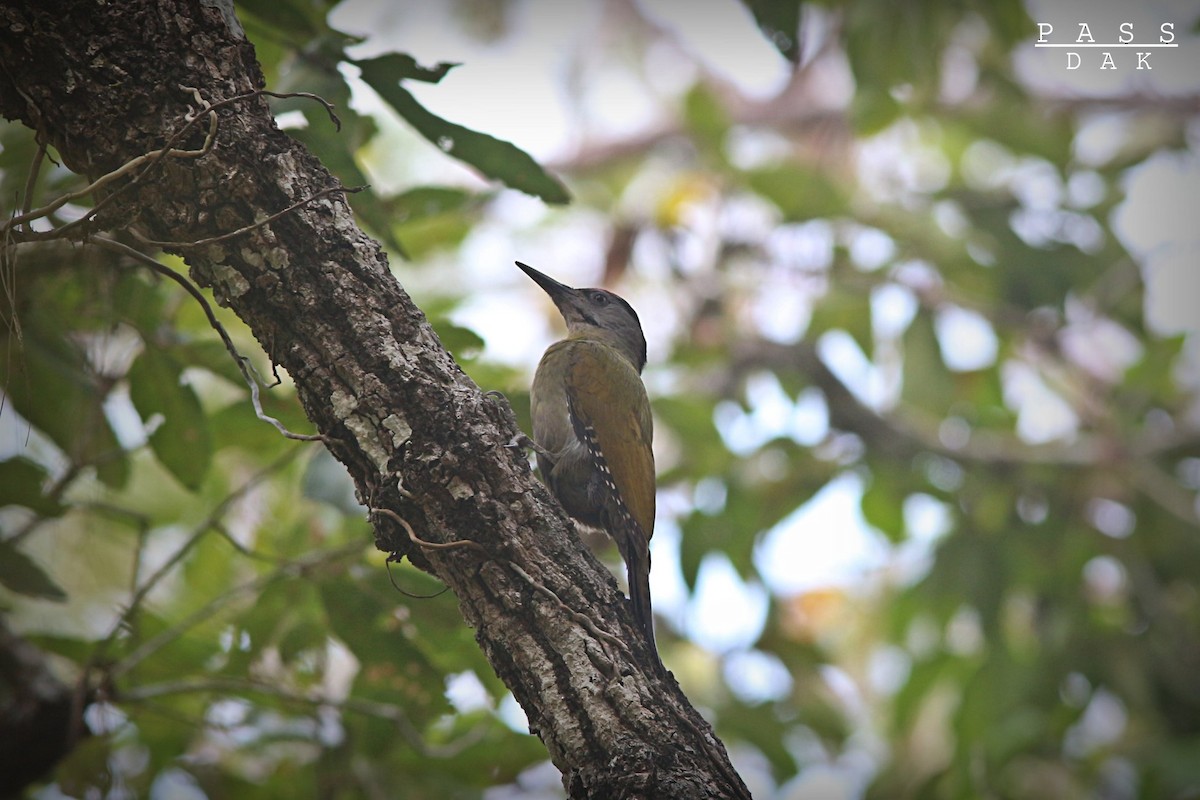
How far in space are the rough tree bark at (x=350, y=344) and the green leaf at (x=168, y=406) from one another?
0.95 m

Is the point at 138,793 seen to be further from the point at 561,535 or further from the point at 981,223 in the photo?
the point at 981,223

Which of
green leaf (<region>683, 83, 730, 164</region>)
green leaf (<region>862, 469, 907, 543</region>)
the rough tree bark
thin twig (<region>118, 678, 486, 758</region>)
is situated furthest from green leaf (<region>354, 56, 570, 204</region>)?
green leaf (<region>862, 469, 907, 543</region>)

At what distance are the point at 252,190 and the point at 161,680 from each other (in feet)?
6.82

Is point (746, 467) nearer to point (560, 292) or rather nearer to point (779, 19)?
point (560, 292)

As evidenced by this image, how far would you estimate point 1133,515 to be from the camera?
6555 mm

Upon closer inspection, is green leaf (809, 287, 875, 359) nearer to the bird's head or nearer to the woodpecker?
the bird's head

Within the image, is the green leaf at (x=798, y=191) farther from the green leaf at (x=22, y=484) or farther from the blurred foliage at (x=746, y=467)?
the green leaf at (x=22, y=484)

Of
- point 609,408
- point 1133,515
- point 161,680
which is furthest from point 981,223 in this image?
point 161,680

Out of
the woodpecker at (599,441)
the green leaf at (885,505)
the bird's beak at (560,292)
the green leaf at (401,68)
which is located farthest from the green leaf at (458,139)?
the green leaf at (885,505)

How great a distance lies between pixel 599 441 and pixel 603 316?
112cm

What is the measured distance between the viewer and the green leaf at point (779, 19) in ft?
9.30

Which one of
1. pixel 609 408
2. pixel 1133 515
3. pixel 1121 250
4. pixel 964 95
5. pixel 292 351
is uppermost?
pixel 964 95

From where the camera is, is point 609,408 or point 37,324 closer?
point 37,324

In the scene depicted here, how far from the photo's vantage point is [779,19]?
2.85m
